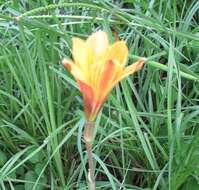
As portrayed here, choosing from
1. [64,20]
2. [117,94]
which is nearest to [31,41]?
[64,20]

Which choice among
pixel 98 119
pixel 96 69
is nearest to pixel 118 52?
pixel 96 69

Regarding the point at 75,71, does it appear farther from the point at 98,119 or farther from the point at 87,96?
the point at 98,119

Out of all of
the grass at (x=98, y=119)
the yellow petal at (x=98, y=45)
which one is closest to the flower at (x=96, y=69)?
the yellow petal at (x=98, y=45)

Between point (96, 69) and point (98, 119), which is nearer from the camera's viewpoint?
point (96, 69)

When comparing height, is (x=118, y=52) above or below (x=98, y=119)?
above

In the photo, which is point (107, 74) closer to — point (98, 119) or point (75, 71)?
point (75, 71)

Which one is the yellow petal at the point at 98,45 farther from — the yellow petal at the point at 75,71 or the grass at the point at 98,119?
the grass at the point at 98,119
